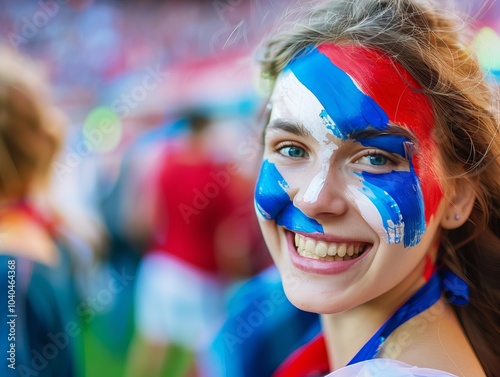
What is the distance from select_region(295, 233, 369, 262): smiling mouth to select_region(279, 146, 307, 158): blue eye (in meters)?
0.17

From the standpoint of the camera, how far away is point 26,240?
171cm

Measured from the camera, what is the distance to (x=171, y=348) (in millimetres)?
1921

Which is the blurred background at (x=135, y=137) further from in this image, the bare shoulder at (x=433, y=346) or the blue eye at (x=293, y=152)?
the bare shoulder at (x=433, y=346)

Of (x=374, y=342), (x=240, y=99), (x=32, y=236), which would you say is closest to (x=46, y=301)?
(x=32, y=236)

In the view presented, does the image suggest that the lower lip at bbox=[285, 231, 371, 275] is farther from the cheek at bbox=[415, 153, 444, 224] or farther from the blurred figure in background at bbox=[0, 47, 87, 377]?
the blurred figure in background at bbox=[0, 47, 87, 377]

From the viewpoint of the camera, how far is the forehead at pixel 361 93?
1116 millimetres

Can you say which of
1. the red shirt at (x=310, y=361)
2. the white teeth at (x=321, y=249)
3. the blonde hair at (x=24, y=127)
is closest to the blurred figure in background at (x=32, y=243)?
the blonde hair at (x=24, y=127)

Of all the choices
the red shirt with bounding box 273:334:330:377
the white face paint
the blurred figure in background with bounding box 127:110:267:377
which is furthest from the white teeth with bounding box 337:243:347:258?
the blurred figure in background with bounding box 127:110:267:377

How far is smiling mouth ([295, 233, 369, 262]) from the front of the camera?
1173 mm

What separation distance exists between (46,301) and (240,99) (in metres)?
0.87

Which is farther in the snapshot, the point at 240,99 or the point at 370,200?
the point at 240,99

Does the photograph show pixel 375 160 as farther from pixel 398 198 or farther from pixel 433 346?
pixel 433 346

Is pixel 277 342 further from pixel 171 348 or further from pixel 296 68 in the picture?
pixel 296 68

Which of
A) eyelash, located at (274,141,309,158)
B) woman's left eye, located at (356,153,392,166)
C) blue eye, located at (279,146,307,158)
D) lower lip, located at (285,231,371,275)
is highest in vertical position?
eyelash, located at (274,141,309,158)
